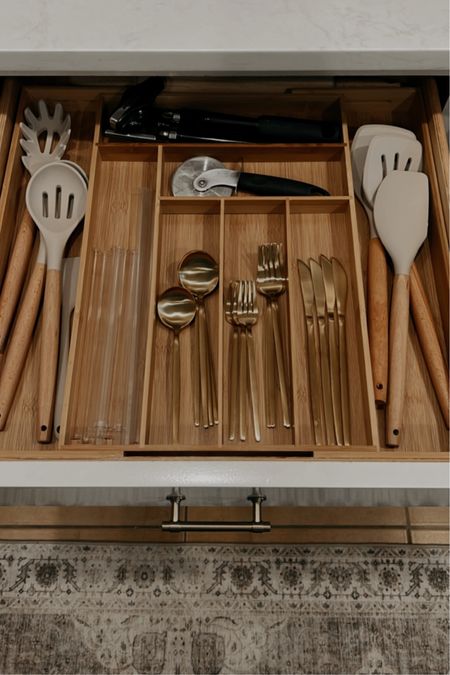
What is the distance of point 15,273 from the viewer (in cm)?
87

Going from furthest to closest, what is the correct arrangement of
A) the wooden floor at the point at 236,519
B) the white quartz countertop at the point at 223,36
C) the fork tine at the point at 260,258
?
the wooden floor at the point at 236,519
the fork tine at the point at 260,258
the white quartz countertop at the point at 223,36

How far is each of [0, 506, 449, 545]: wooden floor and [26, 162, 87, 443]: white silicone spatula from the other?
1.27 feet

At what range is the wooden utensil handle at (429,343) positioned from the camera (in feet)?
2.62

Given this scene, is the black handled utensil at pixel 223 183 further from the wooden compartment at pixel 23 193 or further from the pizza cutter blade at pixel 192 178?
the wooden compartment at pixel 23 193

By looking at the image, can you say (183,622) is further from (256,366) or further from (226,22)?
(226,22)

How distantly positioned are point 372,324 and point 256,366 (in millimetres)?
197

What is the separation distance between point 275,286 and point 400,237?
0.72ft

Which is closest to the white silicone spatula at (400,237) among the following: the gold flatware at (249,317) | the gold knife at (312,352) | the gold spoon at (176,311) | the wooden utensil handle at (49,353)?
the gold knife at (312,352)

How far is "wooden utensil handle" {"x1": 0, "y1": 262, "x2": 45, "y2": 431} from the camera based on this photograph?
804 mm

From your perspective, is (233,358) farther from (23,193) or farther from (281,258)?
(23,193)

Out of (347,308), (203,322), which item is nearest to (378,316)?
(347,308)

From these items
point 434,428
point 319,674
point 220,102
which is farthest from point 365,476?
point 220,102

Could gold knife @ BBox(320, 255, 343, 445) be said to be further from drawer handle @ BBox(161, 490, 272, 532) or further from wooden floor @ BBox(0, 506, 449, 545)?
wooden floor @ BBox(0, 506, 449, 545)

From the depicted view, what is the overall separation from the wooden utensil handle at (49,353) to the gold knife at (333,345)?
0.43m
